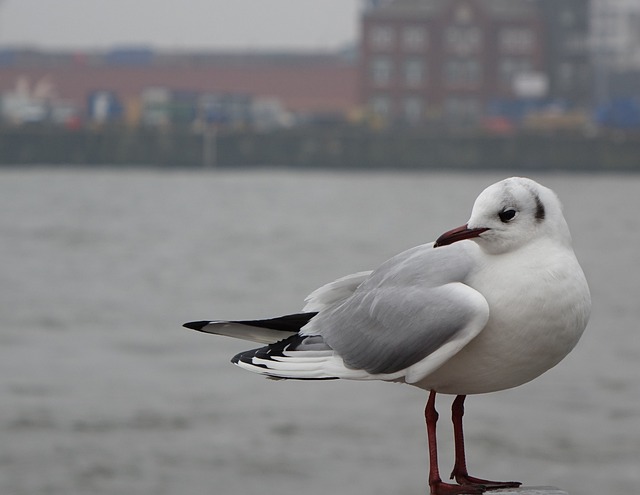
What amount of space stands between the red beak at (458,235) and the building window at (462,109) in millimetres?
60670

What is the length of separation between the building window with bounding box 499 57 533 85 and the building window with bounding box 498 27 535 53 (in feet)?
1.67

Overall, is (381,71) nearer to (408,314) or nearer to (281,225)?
(281,225)

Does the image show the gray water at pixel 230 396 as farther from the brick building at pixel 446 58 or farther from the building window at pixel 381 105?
the brick building at pixel 446 58

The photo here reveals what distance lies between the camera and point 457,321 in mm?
2318

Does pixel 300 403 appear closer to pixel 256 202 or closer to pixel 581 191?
pixel 256 202

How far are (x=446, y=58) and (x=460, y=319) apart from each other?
6138 centimetres

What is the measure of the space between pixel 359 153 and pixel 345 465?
44.1 m

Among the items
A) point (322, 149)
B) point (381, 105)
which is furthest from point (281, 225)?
point (381, 105)

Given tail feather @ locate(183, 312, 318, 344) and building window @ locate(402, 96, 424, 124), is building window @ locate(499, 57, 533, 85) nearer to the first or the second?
building window @ locate(402, 96, 424, 124)

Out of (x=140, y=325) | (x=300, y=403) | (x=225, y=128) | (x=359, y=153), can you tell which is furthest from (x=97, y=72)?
(x=300, y=403)

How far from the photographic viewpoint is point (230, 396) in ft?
44.3

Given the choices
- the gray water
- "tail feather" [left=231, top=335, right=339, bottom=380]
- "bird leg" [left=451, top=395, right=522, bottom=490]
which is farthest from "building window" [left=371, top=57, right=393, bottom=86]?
"tail feather" [left=231, top=335, right=339, bottom=380]

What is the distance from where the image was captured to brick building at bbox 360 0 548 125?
6259cm

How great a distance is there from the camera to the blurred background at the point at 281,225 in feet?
→ 37.4
